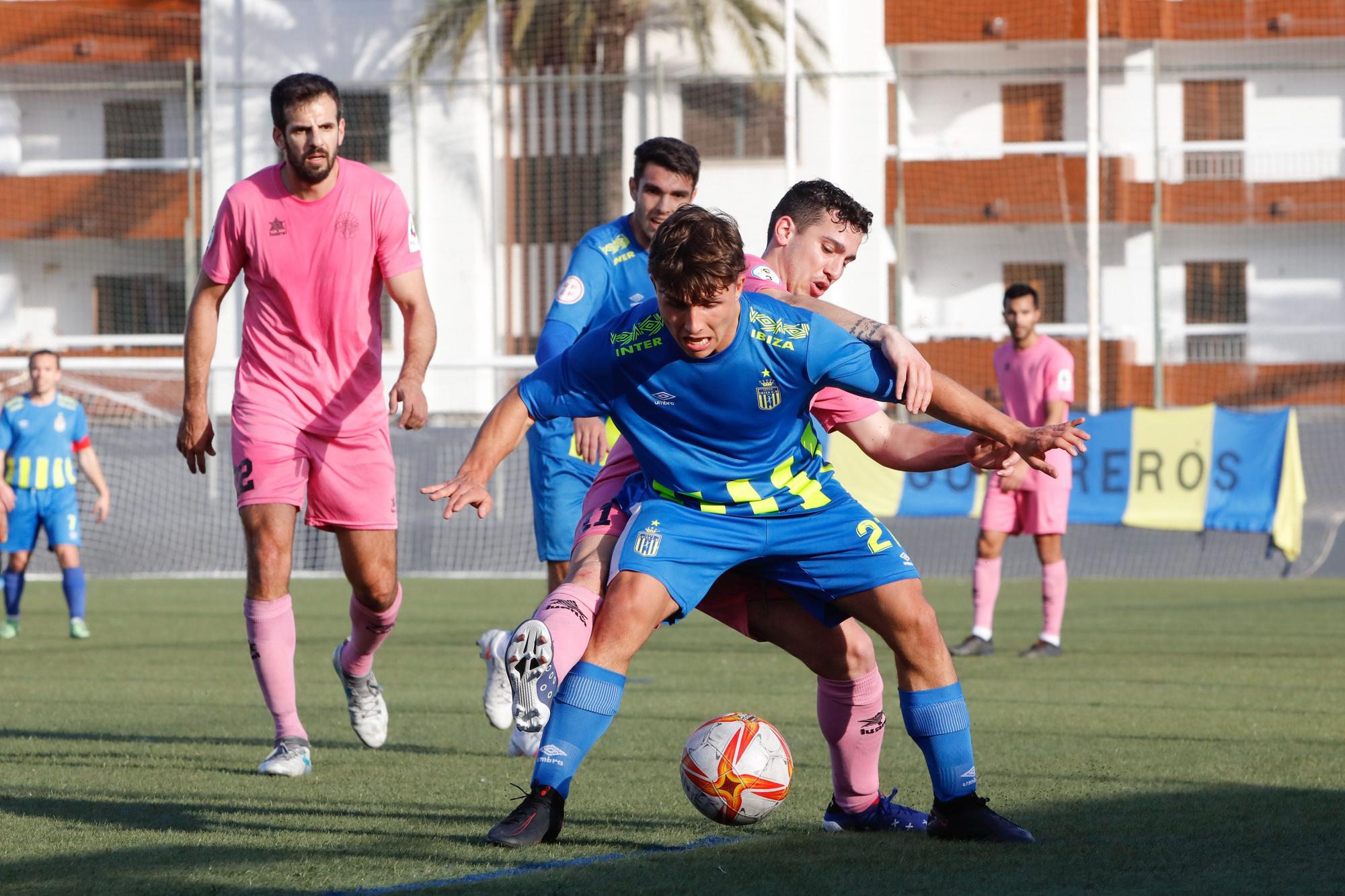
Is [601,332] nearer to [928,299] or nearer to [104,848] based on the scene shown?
[104,848]

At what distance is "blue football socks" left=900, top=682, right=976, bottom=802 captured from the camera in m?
4.48

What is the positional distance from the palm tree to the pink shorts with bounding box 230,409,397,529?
18741 millimetres

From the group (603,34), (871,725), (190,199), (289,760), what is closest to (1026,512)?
(289,760)

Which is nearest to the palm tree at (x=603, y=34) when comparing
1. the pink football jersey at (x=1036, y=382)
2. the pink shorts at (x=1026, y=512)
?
the pink football jersey at (x=1036, y=382)

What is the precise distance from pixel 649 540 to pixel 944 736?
37.5 inches

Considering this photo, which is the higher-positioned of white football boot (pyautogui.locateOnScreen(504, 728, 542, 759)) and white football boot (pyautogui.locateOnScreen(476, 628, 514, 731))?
white football boot (pyautogui.locateOnScreen(476, 628, 514, 731))

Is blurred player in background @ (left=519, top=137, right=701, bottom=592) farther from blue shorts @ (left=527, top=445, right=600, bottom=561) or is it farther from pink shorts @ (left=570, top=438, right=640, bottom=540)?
pink shorts @ (left=570, top=438, right=640, bottom=540)

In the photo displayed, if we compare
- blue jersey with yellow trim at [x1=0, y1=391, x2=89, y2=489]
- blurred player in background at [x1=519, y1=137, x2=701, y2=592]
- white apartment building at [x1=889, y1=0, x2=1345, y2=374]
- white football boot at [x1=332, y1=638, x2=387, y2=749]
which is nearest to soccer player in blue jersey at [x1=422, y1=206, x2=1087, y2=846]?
blurred player in background at [x1=519, y1=137, x2=701, y2=592]

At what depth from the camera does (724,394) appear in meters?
4.33

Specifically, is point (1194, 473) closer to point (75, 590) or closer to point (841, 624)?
point (75, 590)

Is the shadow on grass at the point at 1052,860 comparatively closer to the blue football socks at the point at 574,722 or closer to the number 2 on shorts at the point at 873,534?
the blue football socks at the point at 574,722

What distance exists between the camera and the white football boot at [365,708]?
6.49 metres

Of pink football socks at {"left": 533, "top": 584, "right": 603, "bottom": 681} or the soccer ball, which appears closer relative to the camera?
pink football socks at {"left": 533, "top": 584, "right": 603, "bottom": 681}

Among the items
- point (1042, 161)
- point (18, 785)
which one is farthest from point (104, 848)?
point (1042, 161)
